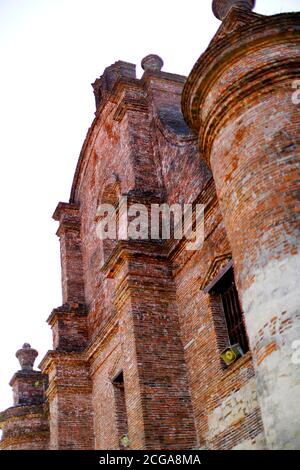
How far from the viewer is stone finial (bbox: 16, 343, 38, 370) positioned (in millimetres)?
17797

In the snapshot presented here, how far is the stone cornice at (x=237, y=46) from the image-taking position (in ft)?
26.9

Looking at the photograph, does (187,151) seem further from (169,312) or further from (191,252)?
(169,312)

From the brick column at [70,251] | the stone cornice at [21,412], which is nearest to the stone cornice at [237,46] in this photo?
the brick column at [70,251]

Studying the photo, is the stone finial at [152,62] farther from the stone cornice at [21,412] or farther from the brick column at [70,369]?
the stone cornice at [21,412]

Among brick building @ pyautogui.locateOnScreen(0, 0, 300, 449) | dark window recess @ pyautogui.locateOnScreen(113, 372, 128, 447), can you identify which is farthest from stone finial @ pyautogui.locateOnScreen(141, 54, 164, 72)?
dark window recess @ pyautogui.locateOnScreen(113, 372, 128, 447)

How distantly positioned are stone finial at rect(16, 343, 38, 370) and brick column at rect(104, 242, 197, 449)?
7.77 meters

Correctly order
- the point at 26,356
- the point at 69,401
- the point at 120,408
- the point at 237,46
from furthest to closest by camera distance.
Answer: the point at 26,356 < the point at 69,401 < the point at 120,408 < the point at 237,46

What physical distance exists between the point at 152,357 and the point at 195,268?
1592 millimetres

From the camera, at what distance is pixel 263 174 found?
7.58 metres

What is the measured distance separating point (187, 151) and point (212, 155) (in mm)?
2631

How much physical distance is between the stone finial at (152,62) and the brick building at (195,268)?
46mm
